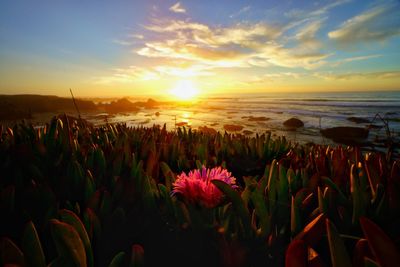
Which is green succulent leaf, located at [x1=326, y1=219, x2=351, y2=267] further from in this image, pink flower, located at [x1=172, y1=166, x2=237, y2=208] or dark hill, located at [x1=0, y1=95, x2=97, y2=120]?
dark hill, located at [x1=0, y1=95, x2=97, y2=120]

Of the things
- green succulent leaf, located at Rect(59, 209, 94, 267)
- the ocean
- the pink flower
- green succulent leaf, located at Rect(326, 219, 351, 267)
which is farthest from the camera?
the ocean

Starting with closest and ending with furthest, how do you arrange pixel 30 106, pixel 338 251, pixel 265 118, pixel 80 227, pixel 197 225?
pixel 338 251, pixel 80 227, pixel 197 225, pixel 30 106, pixel 265 118

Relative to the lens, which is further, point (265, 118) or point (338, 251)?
point (265, 118)

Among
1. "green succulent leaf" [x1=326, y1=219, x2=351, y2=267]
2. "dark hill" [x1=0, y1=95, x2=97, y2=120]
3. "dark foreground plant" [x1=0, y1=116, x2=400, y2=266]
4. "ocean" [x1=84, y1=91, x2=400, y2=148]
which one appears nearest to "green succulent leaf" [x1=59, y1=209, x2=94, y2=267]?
"dark foreground plant" [x1=0, y1=116, x2=400, y2=266]

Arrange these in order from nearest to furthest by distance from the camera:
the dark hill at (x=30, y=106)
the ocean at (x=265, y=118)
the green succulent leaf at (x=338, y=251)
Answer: the green succulent leaf at (x=338, y=251), the dark hill at (x=30, y=106), the ocean at (x=265, y=118)

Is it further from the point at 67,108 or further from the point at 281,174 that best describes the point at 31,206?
the point at 67,108

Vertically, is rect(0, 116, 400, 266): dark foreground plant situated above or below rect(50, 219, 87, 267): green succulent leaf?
below

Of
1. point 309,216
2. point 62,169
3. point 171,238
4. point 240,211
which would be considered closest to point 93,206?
point 171,238

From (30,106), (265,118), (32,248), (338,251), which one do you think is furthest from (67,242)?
(265,118)

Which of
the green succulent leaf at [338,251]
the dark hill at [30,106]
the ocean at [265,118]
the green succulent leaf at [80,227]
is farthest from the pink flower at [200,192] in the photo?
the dark hill at [30,106]

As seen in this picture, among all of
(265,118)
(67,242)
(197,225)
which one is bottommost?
(265,118)

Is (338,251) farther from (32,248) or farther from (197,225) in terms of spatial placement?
(32,248)

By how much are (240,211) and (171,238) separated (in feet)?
0.84

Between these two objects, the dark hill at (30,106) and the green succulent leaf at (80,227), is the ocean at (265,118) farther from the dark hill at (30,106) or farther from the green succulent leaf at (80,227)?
the dark hill at (30,106)
